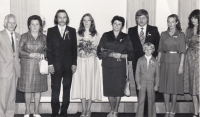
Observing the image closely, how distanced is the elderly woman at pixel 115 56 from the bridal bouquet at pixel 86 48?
115 millimetres

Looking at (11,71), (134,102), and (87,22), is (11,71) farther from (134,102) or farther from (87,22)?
(134,102)

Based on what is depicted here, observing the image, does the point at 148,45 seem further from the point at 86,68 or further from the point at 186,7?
the point at 186,7

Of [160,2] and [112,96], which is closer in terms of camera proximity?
[112,96]

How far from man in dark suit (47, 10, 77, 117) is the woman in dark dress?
5.37 feet

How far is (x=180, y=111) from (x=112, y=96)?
1.62 m

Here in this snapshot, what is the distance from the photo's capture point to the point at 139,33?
5.20m

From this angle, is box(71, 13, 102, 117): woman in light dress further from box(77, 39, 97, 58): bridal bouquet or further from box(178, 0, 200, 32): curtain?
box(178, 0, 200, 32): curtain

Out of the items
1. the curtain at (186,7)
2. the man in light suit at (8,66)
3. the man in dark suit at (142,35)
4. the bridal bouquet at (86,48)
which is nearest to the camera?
the man in light suit at (8,66)

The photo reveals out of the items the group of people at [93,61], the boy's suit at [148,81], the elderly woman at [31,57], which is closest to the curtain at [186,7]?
the group of people at [93,61]

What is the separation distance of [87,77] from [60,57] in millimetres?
611

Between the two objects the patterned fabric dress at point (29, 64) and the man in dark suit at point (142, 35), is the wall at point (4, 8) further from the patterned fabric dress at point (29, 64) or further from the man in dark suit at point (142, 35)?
the man in dark suit at point (142, 35)

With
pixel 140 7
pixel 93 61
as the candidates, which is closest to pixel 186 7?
pixel 140 7

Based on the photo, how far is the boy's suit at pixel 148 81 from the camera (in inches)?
191

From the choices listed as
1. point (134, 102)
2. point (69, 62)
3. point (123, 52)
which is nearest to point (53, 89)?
point (69, 62)
